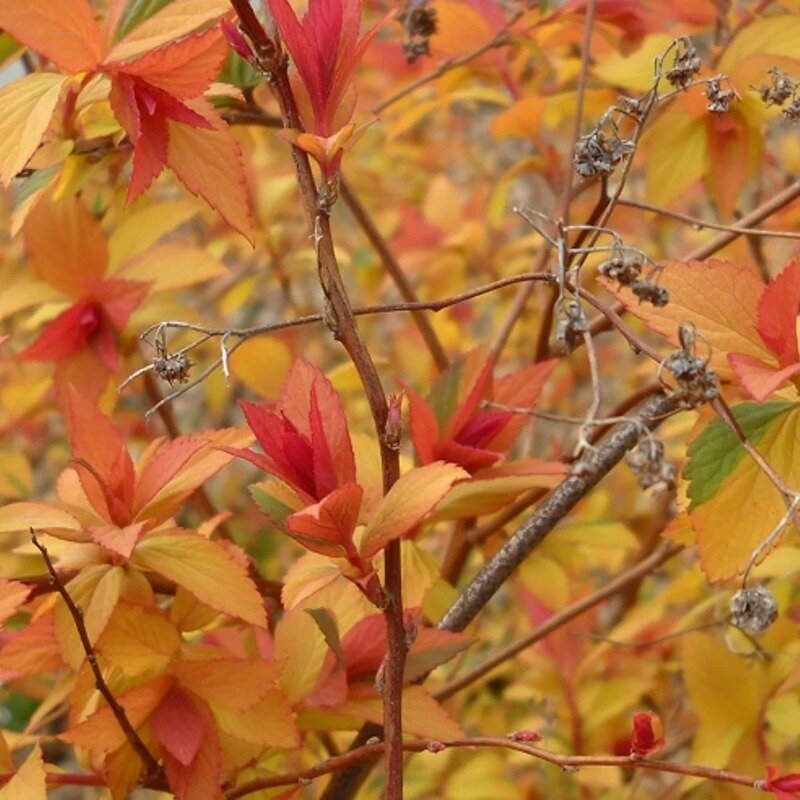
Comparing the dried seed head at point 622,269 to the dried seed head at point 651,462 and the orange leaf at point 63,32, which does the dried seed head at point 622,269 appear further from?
the orange leaf at point 63,32

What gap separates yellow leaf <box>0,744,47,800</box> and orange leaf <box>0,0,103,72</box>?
0.33 metres

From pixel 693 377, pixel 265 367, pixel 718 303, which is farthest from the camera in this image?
pixel 265 367

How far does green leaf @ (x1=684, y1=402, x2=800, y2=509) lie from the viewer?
0.59 meters

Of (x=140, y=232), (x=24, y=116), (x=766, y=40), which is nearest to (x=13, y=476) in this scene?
(x=140, y=232)

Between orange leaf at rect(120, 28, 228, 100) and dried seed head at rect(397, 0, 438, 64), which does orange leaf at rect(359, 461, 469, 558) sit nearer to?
orange leaf at rect(120, 28, 228, 100)

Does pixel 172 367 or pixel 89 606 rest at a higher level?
pixel 172 367

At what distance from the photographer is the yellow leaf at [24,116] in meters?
0.59

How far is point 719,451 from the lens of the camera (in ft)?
1.93

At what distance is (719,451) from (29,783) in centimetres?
36

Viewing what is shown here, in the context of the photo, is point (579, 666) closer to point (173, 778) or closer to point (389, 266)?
point (389, 266)

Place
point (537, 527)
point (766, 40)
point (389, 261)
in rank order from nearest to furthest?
point (537, 527) < point (766, 40) < point (389, 261)

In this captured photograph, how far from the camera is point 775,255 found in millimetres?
1816

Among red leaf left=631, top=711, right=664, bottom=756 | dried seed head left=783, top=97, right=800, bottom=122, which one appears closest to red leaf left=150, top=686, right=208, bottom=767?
red leaf left=631, top=711, right=664, bottom=756

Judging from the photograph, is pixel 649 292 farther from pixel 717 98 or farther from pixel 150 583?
pixel 150 583
